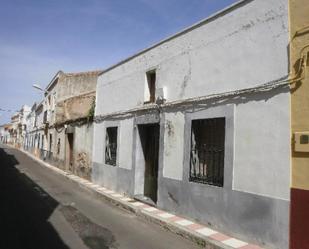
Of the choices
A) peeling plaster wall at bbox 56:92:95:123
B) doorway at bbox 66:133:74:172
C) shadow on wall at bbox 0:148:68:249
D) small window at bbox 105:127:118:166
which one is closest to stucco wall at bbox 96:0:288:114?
small window at bbox 105:127:118:166

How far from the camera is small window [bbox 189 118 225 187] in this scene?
829 cm

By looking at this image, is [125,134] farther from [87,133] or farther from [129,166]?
[87,133]

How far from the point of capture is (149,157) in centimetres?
1174

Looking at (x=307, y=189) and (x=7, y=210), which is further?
(x=7, y=210)

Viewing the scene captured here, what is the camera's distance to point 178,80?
9.67 m

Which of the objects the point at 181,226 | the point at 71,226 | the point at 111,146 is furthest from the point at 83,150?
the point at 181,226

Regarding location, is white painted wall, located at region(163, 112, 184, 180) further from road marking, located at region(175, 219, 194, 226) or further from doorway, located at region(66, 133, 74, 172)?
doorway, located at region(66, 133, 74, 172)

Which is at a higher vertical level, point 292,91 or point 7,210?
point 292,91

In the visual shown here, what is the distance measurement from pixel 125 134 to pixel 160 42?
11.6ft

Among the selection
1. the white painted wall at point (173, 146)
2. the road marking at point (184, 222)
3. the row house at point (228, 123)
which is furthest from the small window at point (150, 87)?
the road marking at point (184, 222)

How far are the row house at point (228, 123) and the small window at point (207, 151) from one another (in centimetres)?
2

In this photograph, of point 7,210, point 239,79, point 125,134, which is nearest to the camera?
point 239,79

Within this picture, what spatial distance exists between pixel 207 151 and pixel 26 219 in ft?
15.1

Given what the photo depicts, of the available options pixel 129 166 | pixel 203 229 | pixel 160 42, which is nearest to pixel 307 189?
pixel 203 229
